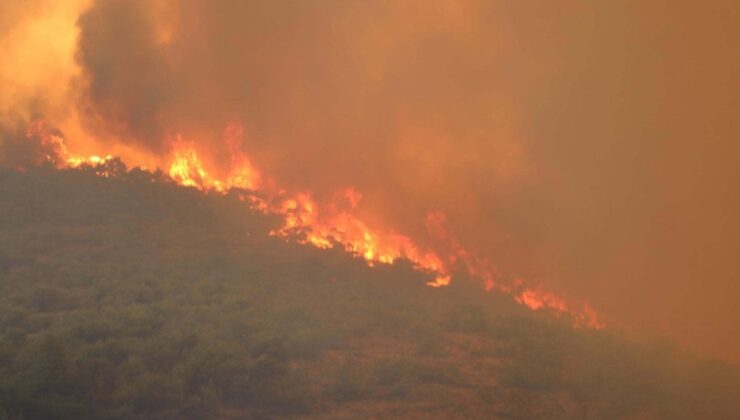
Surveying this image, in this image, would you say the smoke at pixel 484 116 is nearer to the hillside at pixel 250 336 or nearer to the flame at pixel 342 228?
the flame at pixel 342 228

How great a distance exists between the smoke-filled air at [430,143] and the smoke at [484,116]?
3.1 inches

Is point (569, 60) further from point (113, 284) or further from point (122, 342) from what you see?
point (122, 342)

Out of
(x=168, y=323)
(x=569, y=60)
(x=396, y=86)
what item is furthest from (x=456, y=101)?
(x=168, y=323)

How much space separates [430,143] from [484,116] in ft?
7.70

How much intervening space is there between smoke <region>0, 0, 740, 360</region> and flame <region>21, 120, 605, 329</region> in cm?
53

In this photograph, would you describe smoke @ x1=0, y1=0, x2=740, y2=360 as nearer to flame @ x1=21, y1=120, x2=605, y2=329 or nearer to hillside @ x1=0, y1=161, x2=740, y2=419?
flame @ x1=21, y1=120, x2=605, y2=329

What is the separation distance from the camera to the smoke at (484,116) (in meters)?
29.1

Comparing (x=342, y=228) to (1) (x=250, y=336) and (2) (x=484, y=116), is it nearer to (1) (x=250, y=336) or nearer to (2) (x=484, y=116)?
(2) (x=484, y=116)

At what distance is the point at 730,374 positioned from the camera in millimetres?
21141

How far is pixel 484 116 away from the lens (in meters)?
31.3

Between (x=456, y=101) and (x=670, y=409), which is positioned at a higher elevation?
(x=456, y=101)

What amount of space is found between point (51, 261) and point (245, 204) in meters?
7.65

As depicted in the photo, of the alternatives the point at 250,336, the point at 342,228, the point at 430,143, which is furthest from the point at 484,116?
the point at 250,336

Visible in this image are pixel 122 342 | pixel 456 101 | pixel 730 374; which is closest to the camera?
pixel 122 342
